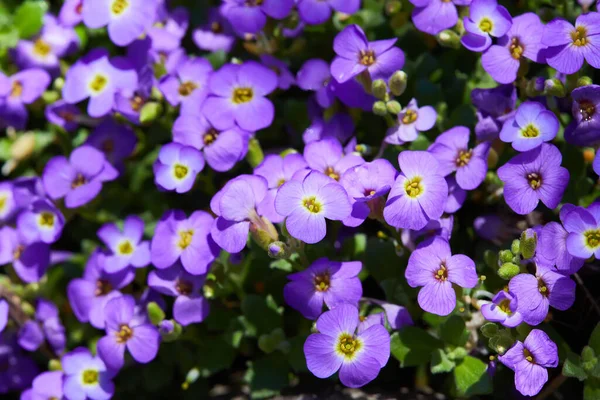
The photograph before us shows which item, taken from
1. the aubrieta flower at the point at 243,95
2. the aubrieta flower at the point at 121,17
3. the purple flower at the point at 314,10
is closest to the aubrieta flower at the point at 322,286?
the aubrieta flower at the point at 243,95

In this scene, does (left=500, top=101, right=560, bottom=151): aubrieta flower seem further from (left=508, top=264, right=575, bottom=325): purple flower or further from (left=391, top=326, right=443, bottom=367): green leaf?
(left=391, top=326, right=443, bottom=367): green leaf

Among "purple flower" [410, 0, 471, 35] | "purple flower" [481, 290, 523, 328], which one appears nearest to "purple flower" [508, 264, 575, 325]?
"purple flower" [481, 290, 523, 328]

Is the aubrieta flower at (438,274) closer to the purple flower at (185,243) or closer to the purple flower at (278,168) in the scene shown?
the purple flower at (278,168)

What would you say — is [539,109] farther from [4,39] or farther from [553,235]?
[4,39]

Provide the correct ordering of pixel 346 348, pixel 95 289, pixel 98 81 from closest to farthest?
pixel 346 348 < pixel 95 289 < pixel 98 81

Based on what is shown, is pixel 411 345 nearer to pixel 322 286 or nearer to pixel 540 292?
pixel 322 286

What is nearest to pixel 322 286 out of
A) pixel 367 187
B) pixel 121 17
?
pixel 367 187
